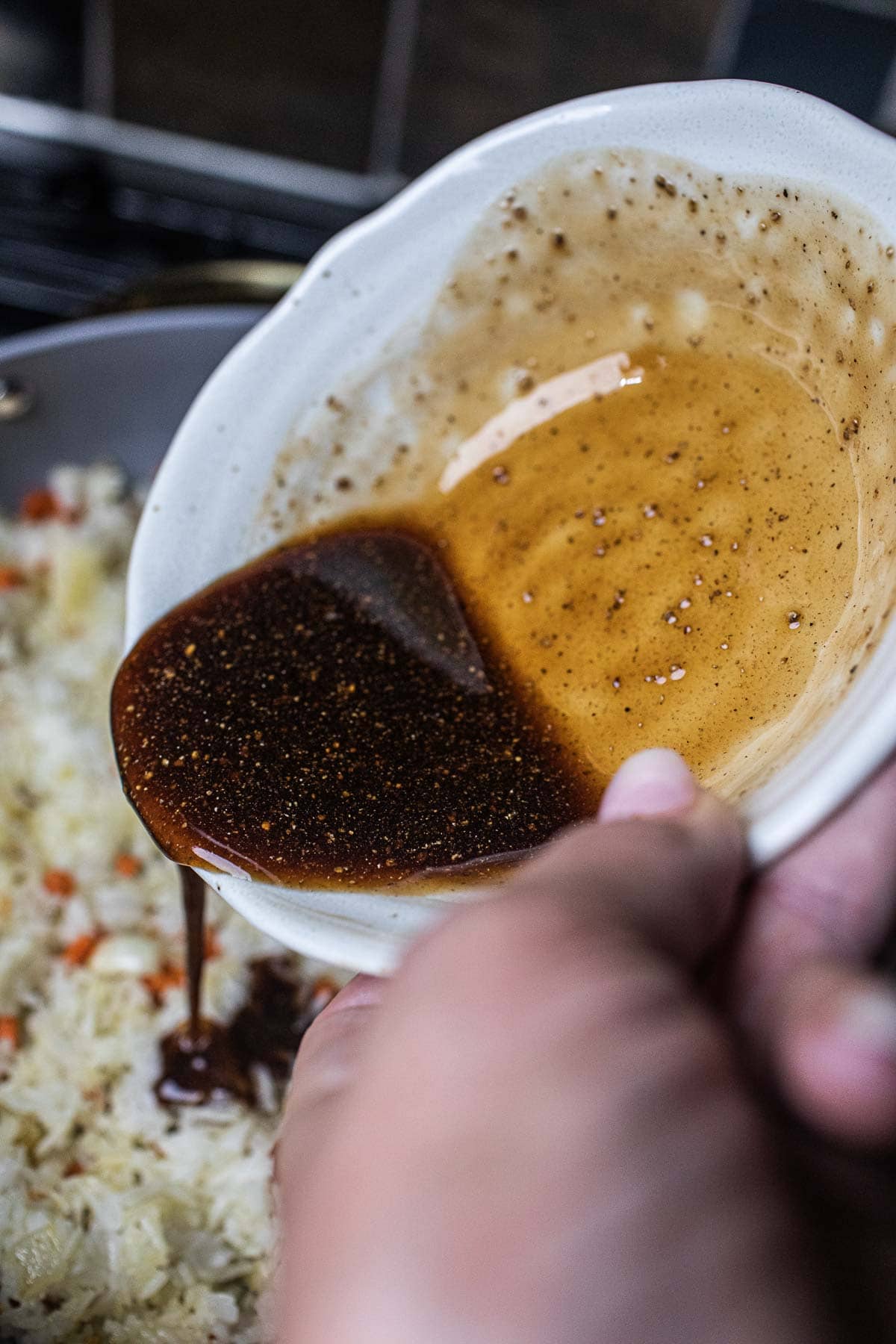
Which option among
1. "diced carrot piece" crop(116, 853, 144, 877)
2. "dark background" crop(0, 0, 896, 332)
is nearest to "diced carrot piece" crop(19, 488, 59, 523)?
"dark background" crop(0, 0, 896, 332)

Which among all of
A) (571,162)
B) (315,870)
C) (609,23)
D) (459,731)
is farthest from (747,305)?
(609,23)

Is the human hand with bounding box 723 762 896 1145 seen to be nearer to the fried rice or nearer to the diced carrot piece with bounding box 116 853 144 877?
the fried rice

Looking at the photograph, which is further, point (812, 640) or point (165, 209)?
point (165, 209)

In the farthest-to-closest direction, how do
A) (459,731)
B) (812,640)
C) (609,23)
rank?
(609,23) → (459,731) → (812,640)

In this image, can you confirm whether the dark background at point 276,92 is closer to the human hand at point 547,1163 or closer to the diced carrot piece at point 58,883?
the diced carrot piece at point 58,883

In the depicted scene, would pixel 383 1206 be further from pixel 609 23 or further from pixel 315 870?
pixel 609 23

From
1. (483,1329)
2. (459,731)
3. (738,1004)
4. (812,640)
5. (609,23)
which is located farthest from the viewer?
(609,23)
